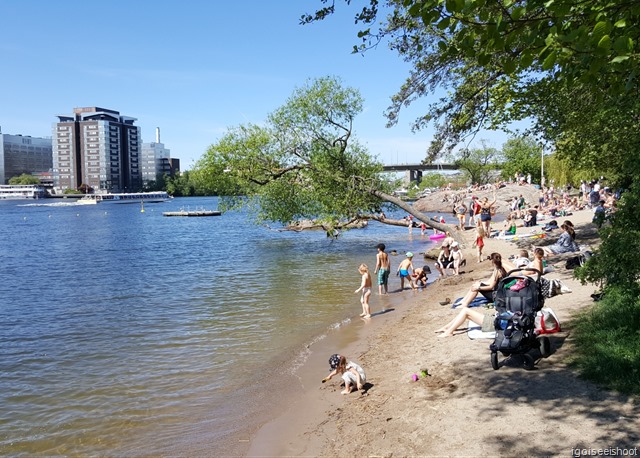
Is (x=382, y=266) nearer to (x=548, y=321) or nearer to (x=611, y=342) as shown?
(x=548, y=321)

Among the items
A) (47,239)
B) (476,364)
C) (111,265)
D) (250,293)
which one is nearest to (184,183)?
(47,239)

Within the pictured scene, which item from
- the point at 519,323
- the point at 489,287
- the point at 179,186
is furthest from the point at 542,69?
the point at 179,186

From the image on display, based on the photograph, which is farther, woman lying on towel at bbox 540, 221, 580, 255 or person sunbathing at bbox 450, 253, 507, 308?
woman lying on towel at bbox 540, 221, 580, 255

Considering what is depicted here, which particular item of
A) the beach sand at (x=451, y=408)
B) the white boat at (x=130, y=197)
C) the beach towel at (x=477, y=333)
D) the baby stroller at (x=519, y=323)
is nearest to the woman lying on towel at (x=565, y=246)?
the beach sand at (x=451, y=408)

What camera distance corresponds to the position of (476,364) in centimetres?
862

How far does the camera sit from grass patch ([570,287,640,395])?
6863 millimetres

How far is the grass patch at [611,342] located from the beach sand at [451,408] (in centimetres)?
19

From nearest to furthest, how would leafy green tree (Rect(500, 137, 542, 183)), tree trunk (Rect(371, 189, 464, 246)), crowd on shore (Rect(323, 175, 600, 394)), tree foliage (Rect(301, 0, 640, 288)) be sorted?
1. tree foliage (Rect(301, 0, 640, 288))
2. crowd on shore (Rect(323, 175, 600, 394))
3. tree trunk (Rect(371, 189, 464, 246))
4. leafy green tree (Rect(500, 137, 542, 183))

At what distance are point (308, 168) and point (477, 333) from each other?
19.2 metres

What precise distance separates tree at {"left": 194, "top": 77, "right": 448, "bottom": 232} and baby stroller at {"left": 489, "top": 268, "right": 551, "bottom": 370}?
18.4 meters

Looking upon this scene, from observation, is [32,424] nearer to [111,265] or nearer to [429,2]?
[429,2]

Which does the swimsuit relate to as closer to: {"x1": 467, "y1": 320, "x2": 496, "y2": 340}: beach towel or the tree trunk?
{"x1": 467, "y1": 320, "x2": 496, "y2": 340}: beach towel

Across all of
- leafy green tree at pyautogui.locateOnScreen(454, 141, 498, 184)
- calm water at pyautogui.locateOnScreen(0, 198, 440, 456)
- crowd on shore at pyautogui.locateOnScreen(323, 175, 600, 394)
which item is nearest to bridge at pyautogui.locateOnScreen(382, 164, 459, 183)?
leafy green tree at pyautogui.locateOnScreen(454, 141, 498, 184)

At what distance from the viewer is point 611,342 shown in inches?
308
